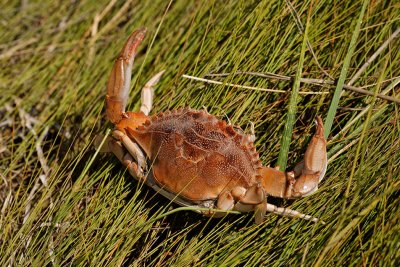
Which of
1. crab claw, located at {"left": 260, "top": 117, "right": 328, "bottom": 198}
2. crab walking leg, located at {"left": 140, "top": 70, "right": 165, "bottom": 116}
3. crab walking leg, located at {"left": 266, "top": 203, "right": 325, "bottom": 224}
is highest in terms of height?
crab walking leg, located at {"left": 140, "top": 70, "right": 165, "bottom": 116}

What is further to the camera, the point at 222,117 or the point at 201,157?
the point at 222,117

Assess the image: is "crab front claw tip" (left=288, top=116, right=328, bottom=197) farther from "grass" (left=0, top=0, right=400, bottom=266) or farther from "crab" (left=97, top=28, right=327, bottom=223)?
"grass" (left=0, top=0, right=400, bottom=266)

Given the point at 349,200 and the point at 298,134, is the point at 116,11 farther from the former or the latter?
the point at 349,200

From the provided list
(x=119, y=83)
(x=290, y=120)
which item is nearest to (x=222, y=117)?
(x=290, y=120)

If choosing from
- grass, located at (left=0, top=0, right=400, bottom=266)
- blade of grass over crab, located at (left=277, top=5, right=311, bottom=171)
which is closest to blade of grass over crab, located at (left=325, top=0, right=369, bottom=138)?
grass, located at (left=0, top=0, right=400, bottom=266)

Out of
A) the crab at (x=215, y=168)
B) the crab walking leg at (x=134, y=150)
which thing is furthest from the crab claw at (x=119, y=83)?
the crab at (x=215, y=168)

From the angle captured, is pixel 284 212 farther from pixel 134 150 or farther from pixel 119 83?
pixel 119 83
